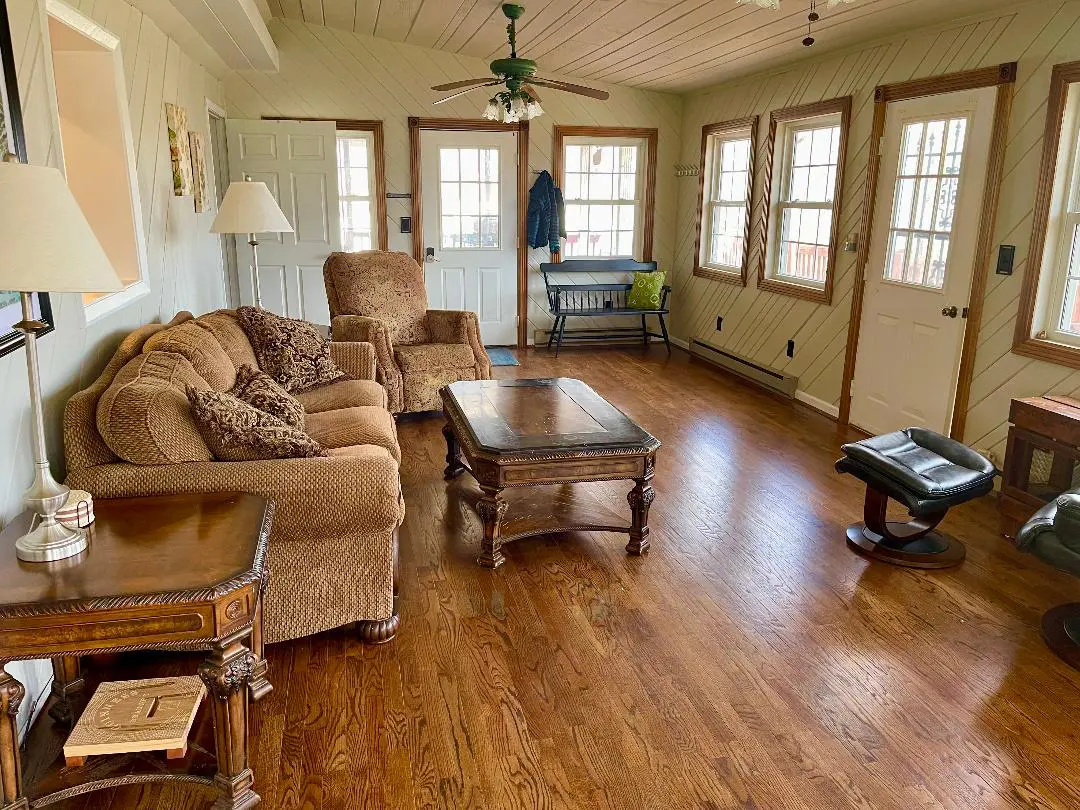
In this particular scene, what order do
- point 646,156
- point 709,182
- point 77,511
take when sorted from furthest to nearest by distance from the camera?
point 646,156, point 709,182, point 77,511

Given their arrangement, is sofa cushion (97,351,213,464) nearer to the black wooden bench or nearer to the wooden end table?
the wooden end table

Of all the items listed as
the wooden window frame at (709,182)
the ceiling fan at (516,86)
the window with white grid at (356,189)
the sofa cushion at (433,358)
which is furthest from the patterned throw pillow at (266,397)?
the wooden window frame at (709,182)

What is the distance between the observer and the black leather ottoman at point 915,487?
10.1 ft

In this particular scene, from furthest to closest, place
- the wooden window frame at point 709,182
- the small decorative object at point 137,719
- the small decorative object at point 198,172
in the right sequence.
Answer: the wooden window frame at point 709,182 → the small decorative object at point 198,172 → the small decorative object at point 137,719

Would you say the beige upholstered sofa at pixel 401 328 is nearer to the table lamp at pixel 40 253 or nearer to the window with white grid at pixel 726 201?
the window with white grid at pixel 726 201

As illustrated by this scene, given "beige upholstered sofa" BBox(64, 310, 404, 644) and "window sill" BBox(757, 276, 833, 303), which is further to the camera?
"window sill" BBox(757, 276, 833, 303)

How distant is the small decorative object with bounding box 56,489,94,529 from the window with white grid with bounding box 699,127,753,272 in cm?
562

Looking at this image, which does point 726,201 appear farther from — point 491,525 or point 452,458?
point 491,525

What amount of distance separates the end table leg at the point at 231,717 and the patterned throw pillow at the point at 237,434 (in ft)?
2.44

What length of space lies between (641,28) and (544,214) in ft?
7.92

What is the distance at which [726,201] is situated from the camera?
23.1 feet

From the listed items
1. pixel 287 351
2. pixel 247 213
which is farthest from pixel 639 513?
pixel 247 213

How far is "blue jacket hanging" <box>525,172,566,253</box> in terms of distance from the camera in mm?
7390

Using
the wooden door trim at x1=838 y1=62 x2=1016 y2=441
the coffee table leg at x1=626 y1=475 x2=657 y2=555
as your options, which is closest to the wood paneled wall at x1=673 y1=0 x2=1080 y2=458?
the wooden door trim at x1=838 y1=62 x2=1016 y2=441
